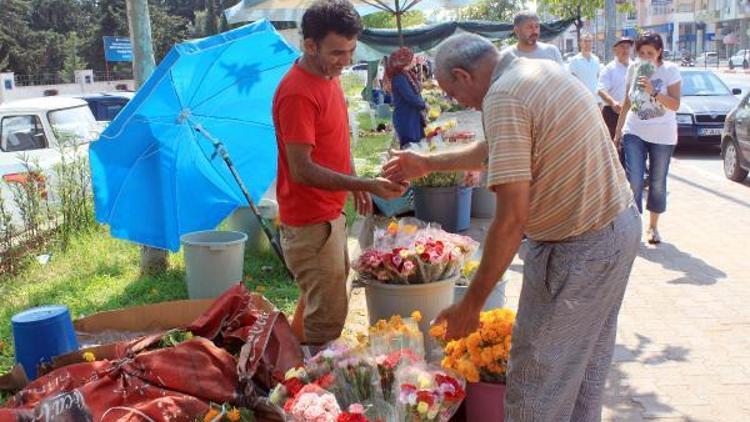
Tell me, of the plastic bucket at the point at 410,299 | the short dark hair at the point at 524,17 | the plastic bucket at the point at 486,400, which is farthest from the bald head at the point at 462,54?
the short dark hair at the point at 524,17

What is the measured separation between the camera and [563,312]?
2.49 m

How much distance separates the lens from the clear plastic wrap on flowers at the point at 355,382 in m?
2.96

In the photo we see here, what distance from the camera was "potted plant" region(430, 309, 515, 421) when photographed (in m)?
3.21

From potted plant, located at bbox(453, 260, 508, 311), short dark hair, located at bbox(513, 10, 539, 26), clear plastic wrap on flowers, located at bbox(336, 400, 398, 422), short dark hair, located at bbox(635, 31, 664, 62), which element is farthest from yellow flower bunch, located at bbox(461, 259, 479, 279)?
short dark hair, located at bbox(635, 31, 664, 62)

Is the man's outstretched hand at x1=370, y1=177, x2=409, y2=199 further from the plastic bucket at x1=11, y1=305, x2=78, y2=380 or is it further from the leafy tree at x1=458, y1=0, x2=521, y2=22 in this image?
the leafy tree at x1=458, y1=0, x2=521, y2=22

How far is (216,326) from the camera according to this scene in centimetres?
401

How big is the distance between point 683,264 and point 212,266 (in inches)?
162

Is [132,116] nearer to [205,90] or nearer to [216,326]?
[205,90]

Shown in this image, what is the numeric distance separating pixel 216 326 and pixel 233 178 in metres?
1.69

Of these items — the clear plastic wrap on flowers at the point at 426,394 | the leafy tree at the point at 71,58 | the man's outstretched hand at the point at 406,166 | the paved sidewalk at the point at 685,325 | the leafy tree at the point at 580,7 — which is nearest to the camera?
the clear plastic wrap on flowers at the point at 426,394

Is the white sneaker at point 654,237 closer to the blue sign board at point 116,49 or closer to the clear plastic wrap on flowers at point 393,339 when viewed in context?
the clear plastic wrap on flowers at point 393,339

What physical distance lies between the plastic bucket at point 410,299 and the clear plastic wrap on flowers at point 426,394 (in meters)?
1.09

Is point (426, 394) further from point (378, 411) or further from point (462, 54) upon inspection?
point (462, 54)

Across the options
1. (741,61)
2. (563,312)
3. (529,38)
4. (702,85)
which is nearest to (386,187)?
(563,312)
